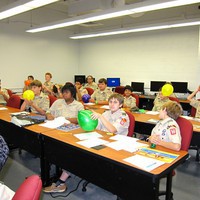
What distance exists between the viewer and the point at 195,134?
2.86 meters

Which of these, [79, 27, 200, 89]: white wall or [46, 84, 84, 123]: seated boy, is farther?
[79, 27, 200, 89]: white wall

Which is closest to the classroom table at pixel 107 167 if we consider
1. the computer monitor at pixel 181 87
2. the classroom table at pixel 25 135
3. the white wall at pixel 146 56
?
the classroom table at pixel 25 135

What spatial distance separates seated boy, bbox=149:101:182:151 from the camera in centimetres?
196

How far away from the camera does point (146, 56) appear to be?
7246 millimetres

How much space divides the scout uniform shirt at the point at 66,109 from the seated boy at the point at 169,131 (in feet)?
4.53

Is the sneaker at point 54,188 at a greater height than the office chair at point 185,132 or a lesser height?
lesser

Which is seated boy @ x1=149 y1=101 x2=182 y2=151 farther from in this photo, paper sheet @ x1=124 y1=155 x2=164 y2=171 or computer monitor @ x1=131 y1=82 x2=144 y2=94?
computer monitor @ x1=131 y1=82 x2=144 y2=94

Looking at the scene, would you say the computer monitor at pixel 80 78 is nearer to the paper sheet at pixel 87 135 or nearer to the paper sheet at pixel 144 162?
the paper sheet at pixel 87 135

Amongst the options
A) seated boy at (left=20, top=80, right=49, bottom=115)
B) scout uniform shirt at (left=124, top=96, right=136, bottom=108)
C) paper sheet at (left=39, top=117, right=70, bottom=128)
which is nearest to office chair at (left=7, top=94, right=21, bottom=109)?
seated boy at (left=20, top=80, right=49, bottom=115)

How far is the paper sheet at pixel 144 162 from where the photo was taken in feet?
5.16

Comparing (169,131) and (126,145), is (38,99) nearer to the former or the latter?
(126,145)

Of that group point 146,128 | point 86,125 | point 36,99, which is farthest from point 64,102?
point 146,128

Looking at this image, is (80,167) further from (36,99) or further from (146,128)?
(36,99)

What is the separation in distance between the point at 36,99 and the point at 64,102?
82 cm
